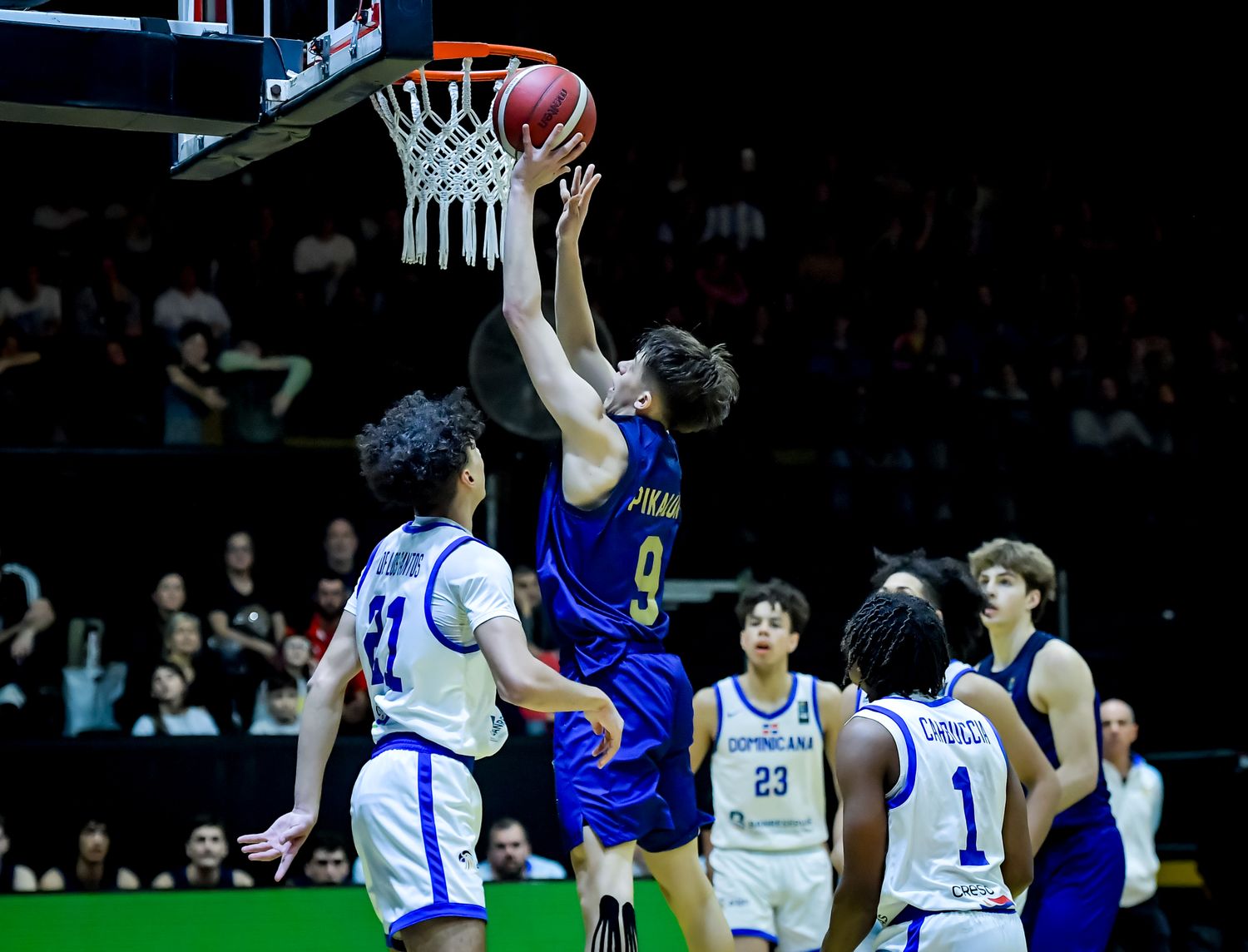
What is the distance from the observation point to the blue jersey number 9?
4.77 metres

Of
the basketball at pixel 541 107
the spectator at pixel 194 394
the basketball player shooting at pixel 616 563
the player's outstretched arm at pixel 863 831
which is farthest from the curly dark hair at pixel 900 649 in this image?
the spectator at pixel 194 394

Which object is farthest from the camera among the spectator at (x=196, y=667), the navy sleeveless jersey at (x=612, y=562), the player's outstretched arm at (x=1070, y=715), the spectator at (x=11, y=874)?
the spectator at (x=196, y=667)

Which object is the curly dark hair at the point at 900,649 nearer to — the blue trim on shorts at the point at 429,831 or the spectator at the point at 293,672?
the blue trim on shorts at the point at 429,831

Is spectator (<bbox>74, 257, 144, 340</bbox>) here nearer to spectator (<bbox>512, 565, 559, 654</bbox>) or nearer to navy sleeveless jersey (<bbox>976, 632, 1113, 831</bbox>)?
spectator (<bbox>512, 565, 559, 654</bbox>)

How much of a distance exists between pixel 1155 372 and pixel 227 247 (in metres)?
7.58

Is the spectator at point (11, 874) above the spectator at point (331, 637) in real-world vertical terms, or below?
below

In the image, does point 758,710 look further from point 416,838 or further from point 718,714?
point 416,838

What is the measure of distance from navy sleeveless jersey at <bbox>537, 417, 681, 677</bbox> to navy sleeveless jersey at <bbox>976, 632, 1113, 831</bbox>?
189 cm

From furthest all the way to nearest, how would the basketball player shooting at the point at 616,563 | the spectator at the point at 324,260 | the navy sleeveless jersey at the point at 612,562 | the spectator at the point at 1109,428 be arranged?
the spectator at the point at 1109,428, the spectator at the point at 324,260, the navy sleeveless jersey at the point at 612,562, the basketball player shooting at the point at 616,563

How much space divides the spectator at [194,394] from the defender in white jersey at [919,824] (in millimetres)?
→ 7141

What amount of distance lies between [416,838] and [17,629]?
229 inches

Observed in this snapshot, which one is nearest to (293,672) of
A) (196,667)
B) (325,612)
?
(325,612)

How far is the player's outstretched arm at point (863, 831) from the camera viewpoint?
3.74 m

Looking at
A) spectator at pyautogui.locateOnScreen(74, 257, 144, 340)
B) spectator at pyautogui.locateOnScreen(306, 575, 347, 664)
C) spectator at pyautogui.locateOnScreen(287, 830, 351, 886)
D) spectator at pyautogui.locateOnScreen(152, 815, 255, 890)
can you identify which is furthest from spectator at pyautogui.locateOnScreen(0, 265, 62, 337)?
spectator at pyautogui.locateOnScreen(287, 830, 351, 886)
